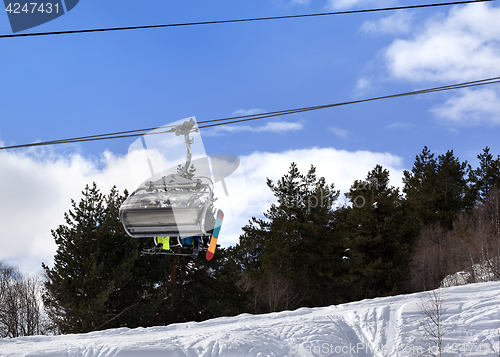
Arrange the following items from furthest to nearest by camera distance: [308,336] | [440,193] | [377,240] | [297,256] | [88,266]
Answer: [440,193]
[377,240]
[297,256]
[88,266]
[308,336]

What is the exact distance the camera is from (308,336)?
53.5ft

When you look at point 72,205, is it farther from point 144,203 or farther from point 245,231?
point 144,203

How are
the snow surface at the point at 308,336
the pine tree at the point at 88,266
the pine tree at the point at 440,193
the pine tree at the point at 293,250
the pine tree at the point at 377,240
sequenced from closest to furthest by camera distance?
the snow surface at the point at 308,336, the pine tree at the point at 88,266, the pine tree at the point at 293,250, the pine tree at the point at 377,240, the pine tree at the point at 440,193

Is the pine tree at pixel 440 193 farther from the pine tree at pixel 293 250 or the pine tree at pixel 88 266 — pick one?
the pine tree at pixel 88 266

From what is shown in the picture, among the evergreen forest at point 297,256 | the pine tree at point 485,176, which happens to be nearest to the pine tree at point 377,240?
the evergreen forest at point 297,256

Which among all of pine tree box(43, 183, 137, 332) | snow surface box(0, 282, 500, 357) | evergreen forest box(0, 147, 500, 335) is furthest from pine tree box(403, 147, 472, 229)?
pine tree box(43, 183, 137, 332)

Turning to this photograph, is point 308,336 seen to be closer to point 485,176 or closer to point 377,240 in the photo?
point 377,240

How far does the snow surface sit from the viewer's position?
15.1 metres

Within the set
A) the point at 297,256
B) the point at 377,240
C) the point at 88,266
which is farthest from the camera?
the point at 377,240

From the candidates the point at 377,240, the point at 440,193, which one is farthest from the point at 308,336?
the point at 440,193

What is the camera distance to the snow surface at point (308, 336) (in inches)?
596

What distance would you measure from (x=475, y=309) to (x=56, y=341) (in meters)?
17.4

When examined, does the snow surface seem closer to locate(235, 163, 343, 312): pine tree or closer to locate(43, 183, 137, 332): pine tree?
locate(43, 183, 137, 332): pine tree

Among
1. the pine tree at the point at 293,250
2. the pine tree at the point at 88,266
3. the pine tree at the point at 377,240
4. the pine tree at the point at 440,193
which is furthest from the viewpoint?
the pine tree at the point at 440,193
